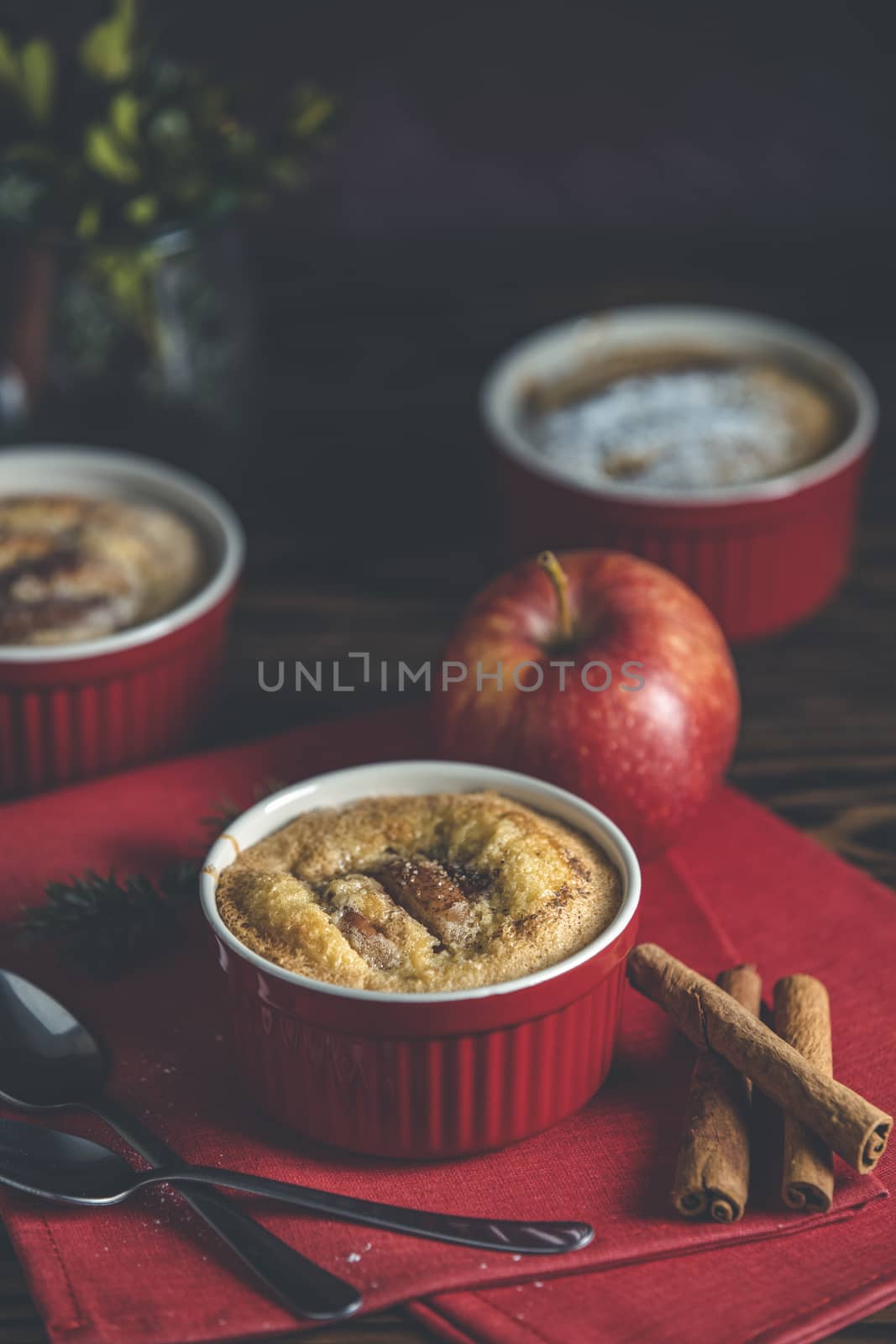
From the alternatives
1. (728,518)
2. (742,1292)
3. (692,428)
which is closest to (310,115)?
(692,428)

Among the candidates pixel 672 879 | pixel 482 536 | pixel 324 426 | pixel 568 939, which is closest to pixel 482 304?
pixel 324 426

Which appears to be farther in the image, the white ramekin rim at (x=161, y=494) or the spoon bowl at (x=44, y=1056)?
the white ramekin rim at (x=161, y=494)

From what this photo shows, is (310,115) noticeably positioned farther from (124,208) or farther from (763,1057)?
(763,1057)

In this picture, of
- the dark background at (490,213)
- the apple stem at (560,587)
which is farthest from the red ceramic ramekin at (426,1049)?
the dark background at (490,213)

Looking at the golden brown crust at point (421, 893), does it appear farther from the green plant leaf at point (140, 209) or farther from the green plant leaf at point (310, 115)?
the green plant leaf at point (310, 115)

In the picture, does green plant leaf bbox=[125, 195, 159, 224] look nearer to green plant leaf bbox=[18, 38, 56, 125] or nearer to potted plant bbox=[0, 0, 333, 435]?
potted plant bbox=[0, 0, 333, 435]

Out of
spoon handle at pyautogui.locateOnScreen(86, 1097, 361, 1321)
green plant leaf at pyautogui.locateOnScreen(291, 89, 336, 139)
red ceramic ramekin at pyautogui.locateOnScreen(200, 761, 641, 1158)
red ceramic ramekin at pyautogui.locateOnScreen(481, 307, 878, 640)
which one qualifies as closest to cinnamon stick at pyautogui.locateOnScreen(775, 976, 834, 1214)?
red ceramic ramekin at pyautogui.locateOnScreen(200, 761, 641, 1158)
